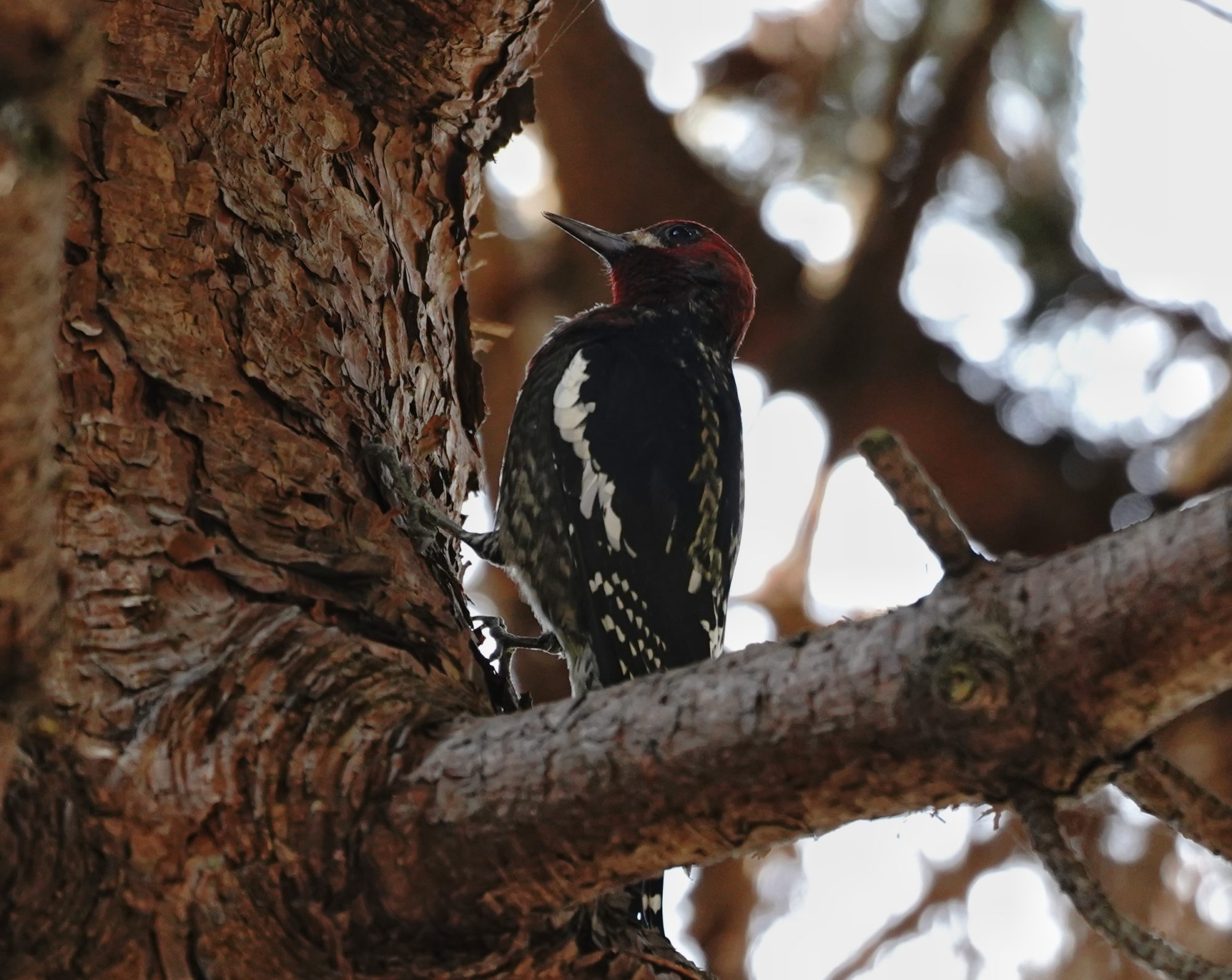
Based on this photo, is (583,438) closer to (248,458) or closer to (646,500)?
(646,500)

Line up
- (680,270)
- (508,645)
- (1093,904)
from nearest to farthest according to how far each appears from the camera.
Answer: (1093,904)
(508,645)
(680,270)

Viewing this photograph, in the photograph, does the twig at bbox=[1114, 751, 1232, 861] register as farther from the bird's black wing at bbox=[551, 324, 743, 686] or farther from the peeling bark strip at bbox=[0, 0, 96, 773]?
the bird's black wing at bbox=[551, 324, 743, 686]

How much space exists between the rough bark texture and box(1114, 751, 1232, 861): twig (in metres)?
0.03

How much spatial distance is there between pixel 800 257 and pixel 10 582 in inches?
158

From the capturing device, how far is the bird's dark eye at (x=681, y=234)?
3762 mm

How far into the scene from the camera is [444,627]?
2.02 metres

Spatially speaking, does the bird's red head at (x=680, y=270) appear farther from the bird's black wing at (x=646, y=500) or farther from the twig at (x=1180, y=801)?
the twig at (x=1180, y=801)

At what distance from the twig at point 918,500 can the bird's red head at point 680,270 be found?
2.41 metres

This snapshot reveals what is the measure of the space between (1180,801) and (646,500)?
1745 mm

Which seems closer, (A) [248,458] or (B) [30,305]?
(B) [30,305]

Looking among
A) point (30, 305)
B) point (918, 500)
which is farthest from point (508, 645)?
point (30, 305)

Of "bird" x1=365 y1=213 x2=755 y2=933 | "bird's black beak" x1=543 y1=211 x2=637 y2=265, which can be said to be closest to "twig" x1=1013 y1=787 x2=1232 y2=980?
"bird" x1=365 y1=213 x2=755 y2=933

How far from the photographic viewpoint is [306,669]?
1637 millimetres

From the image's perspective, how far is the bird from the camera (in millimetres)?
2771
